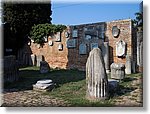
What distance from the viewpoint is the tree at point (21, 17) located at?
7.05 m

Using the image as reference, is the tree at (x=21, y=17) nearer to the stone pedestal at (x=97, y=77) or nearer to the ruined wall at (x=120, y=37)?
the ruined wall at (x=120, y=37)

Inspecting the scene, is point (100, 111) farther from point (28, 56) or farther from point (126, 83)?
point (28, 56)

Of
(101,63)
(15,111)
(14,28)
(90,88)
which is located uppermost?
(14,28)

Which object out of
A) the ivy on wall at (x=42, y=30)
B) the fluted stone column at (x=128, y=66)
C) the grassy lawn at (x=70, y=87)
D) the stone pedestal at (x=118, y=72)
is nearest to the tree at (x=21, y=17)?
the ivy on wall at (x=42, y=30)

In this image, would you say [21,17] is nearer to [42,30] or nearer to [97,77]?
[42,30]

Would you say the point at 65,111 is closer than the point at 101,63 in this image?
Yes

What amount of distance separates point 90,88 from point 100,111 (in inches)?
28.0

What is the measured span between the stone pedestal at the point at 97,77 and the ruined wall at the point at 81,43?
326cm

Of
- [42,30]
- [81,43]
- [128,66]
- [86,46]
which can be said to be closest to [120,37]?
[128,66]

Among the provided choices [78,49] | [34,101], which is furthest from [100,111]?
[78,49]

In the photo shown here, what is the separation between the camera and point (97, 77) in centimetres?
505

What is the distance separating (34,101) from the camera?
515 cm

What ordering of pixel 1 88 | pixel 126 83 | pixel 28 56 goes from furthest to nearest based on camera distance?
pixel 28 56, pixel 126 83, pixel 1 88

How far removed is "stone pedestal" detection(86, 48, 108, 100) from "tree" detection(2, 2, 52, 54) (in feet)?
9.03
